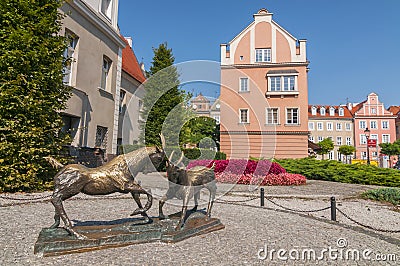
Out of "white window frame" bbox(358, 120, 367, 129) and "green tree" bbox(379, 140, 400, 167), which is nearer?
"green tree" bbox(379, 140, 400, 167)

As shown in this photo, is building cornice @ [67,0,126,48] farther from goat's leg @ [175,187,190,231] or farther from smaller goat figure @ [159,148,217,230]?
goat's leg @ [175,187,190,231]

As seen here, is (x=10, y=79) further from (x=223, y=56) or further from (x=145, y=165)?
(x=223, y=56)

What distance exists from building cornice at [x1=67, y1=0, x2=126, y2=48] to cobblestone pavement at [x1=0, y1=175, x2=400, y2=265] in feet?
35.8

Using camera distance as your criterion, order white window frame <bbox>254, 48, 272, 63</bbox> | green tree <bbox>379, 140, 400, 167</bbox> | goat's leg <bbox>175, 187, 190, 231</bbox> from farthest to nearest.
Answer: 1. green tree <bbox>379, 140, 400, 167</bbox>
2. white window frame <bbox>254, 48, 272, 63</bbox>
3. goat's leg <bbox>175, 187, 190, 231</bbox>

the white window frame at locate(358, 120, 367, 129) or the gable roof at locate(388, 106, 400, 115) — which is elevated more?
the gable roof at locate(388, 106, 400, 115)

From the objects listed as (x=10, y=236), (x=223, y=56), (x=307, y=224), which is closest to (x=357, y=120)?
(x=223, y=56)

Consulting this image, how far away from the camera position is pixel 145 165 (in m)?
4.20

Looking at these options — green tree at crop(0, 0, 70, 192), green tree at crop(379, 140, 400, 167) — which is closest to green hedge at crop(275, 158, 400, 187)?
green tree at crop(0, 0, 70, 192)

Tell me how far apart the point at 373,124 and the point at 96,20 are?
62.8 m

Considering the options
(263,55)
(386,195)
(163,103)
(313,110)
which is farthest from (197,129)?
(313,110)

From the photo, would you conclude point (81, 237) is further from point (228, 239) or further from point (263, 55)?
point (263, 55)

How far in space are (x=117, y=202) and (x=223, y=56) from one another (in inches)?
878

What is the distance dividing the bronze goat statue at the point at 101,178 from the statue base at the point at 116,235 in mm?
162

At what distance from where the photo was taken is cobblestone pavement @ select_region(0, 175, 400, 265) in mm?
3633
